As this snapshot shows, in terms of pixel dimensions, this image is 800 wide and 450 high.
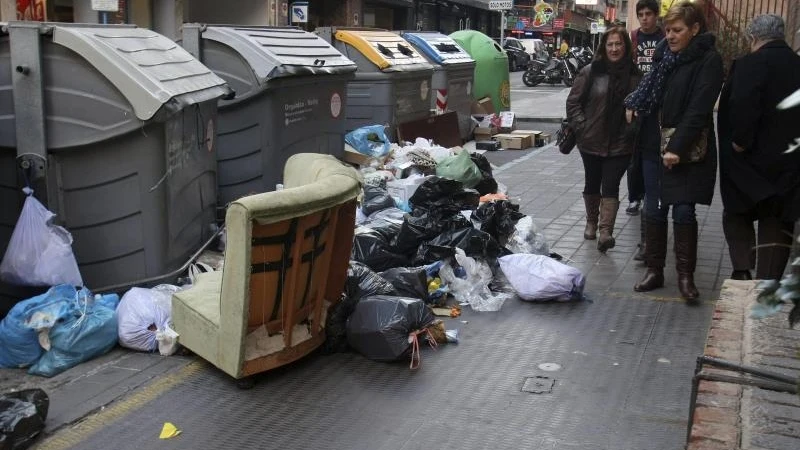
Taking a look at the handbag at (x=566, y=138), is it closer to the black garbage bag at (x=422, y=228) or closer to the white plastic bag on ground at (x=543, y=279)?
the black garbage bag at (x=422, y=228)

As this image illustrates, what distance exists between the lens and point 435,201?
6809mm

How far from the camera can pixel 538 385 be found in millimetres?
4273

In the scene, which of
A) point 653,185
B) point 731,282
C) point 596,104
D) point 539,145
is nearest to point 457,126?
point 539,145

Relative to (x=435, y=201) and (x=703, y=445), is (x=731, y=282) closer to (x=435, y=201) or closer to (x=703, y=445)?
(x=703, y=445)

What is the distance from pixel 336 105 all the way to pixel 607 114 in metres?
2.97

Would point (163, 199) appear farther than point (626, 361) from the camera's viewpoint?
Yes

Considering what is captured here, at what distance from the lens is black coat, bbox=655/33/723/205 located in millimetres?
5133

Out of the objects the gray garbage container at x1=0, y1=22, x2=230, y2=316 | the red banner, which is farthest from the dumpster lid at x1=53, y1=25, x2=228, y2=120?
the red banner

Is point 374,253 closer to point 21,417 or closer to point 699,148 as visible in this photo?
point 699,148

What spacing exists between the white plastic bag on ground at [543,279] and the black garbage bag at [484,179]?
8.47 ft

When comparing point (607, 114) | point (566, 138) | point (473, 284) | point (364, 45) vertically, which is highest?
point (364, 45)

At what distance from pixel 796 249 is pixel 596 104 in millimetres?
5347

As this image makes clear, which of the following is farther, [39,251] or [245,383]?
[39,251]

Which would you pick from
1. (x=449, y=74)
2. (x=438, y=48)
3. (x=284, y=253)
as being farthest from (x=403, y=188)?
(x=438, y=48)
